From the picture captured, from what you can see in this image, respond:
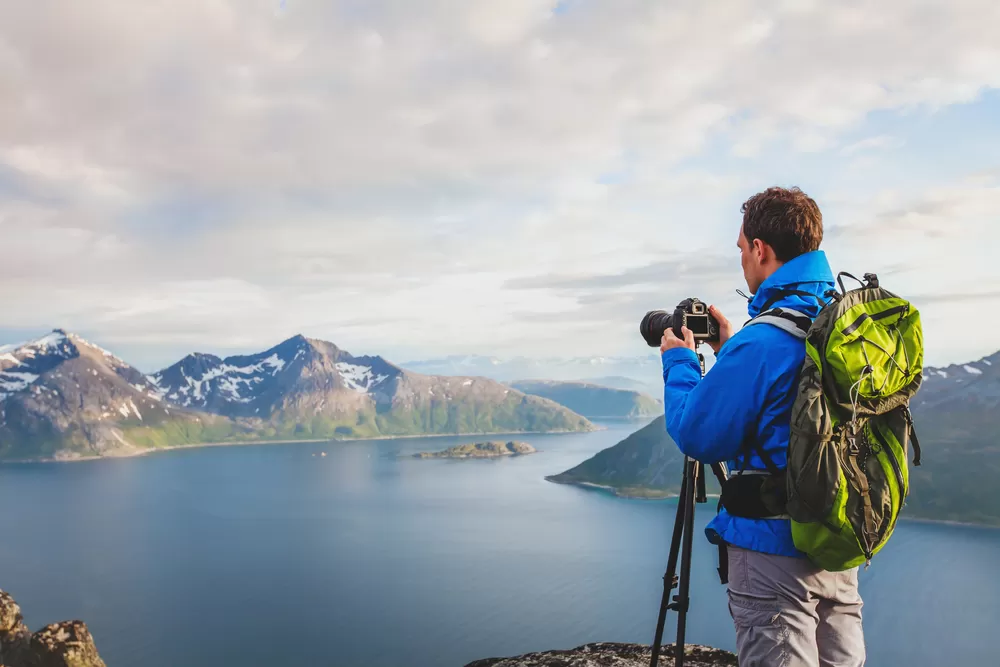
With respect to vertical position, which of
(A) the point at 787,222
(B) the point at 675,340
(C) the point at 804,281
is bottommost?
(B) the point at 675,340

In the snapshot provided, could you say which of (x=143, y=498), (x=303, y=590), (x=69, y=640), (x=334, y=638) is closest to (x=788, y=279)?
(x=69, y=640)

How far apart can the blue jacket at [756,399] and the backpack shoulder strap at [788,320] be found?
0.03 metres

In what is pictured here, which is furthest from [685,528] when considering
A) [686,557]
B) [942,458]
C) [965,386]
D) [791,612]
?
[965,386]

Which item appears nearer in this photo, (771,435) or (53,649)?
(771,435)

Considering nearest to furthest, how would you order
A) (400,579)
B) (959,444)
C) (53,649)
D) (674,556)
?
→ (674,556), (53,649), (400,579), (959,444)

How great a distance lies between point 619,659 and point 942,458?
15134 centimetres

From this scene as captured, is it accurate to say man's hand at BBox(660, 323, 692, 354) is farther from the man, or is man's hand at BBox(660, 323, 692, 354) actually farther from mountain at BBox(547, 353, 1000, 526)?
mountain at BBox(547, 353, 1000, 526)

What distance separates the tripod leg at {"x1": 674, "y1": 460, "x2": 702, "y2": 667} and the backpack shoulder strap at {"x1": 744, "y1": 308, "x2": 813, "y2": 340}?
4.25 ft

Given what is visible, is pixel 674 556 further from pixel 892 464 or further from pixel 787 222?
pixel 787 222

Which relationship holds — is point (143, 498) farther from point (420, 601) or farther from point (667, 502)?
point (667, 502)

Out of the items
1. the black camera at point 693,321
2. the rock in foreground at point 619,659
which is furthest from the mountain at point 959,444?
the black camera at point 693,321

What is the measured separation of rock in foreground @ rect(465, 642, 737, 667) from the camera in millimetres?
7832

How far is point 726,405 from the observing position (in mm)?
3023

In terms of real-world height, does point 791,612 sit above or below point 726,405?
below
